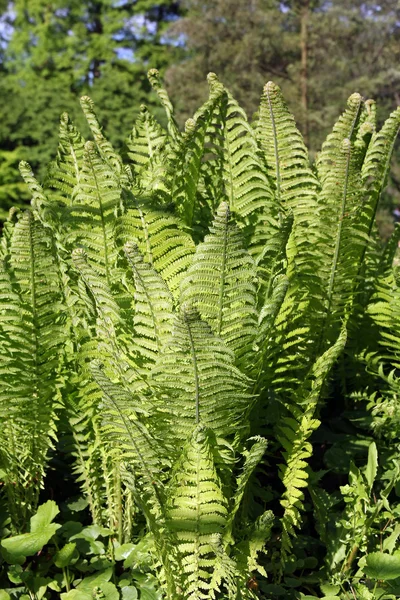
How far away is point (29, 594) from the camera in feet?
4.56

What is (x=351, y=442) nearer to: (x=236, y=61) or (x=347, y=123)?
(x=347, y=123)

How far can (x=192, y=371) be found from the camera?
113 centimetres

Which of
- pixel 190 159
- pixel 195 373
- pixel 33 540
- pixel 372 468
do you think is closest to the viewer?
pixel 195 373

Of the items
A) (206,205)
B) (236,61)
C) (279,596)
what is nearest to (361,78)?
(236,61)

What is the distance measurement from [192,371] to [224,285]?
0.61 ft

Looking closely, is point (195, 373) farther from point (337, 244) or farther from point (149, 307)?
point (337, 244)

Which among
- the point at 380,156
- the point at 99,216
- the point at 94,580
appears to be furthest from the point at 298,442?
the point at 380,156

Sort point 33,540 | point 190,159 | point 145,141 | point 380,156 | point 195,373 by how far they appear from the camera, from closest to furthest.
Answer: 1. point 195,373
2. point 33,540
3. point 190,159
4. point 380,156
5. point 145,141

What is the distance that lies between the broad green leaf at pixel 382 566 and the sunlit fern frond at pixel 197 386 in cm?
35

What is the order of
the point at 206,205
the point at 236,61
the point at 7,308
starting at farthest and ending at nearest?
the point at 236,61, the point at 206,205, the point at 7,308

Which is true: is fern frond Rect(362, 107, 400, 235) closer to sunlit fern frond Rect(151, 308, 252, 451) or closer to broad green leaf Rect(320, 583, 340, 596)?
sunlit fern frond Rect(151, 308, 252, 451)

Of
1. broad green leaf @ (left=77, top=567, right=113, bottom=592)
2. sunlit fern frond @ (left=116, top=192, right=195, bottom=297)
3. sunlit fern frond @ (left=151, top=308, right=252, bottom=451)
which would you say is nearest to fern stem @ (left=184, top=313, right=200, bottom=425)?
sunlit fern frond @ (left=151, top=308, right=252, bottom=451)

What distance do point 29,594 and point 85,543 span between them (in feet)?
0.52

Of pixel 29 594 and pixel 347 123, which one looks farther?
pixel 347 123
